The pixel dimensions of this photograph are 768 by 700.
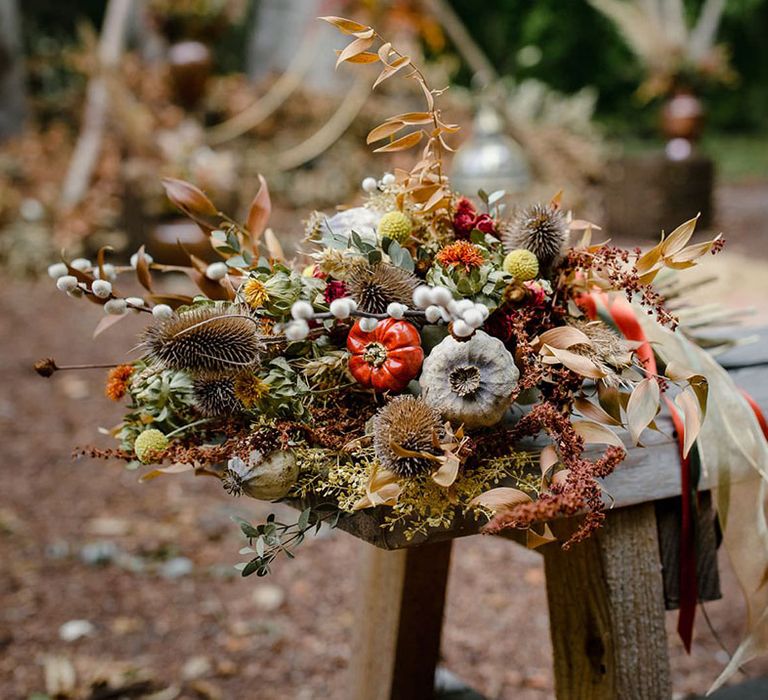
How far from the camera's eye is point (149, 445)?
1156mm

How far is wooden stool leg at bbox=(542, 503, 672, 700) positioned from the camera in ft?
4.36

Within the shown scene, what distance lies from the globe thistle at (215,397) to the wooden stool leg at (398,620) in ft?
2.15

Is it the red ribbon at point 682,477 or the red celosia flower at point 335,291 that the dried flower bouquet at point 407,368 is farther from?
Result: the red ribbon at point 682,477

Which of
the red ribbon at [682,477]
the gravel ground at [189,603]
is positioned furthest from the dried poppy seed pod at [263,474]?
the gravel ground at [189,603]

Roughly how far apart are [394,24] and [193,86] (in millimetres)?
2020

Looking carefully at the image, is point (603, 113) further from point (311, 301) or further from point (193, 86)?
point (311, 301)

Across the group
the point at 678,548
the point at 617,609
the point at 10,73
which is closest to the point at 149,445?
the point at 617,609

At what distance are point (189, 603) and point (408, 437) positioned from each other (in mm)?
1929

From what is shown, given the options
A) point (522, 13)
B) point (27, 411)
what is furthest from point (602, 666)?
point (522, 13)

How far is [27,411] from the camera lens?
4078 millimetres

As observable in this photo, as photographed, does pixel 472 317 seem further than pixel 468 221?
No

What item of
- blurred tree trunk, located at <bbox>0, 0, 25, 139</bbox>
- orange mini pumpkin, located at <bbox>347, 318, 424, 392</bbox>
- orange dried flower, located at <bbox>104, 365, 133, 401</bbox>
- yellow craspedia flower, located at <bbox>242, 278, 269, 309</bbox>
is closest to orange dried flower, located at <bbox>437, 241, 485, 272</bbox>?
orange mini pumpkin, located at <bbox>347, 318, 424, 392</bbox>

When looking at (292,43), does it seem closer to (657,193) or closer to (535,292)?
(657,193)

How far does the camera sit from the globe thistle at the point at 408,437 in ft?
3.33
